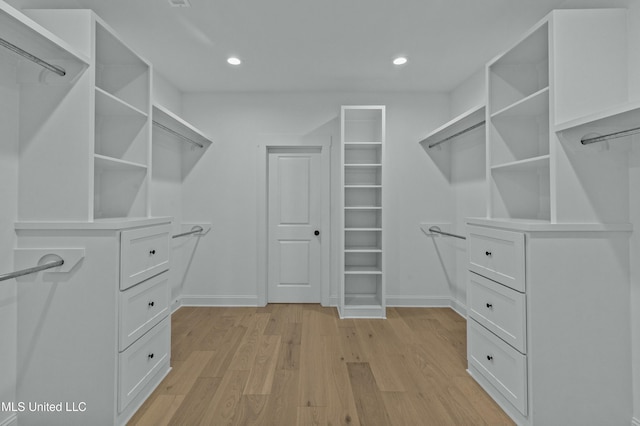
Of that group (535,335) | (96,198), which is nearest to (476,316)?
(535,335)

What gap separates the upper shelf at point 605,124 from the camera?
4.56ft

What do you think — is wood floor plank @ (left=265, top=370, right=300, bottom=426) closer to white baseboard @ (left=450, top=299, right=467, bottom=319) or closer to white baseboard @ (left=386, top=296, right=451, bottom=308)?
white baseboard @ (left=386, top=296, right=451, bottom=308)

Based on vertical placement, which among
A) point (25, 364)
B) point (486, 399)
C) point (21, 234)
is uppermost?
point (21, 234)

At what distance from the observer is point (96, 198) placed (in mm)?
2248

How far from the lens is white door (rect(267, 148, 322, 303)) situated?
399 centimetres

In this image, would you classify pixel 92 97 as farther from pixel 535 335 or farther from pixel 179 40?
pixel 535 335

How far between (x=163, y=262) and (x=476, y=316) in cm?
225

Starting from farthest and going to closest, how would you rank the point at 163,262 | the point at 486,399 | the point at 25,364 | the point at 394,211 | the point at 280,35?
the point at 394,211 → the point at 280,35 → the point at 163,262 → the point at 486,399 → the point at 25,364

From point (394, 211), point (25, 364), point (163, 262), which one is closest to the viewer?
point (25, 364)

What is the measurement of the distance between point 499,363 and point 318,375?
1.19 m

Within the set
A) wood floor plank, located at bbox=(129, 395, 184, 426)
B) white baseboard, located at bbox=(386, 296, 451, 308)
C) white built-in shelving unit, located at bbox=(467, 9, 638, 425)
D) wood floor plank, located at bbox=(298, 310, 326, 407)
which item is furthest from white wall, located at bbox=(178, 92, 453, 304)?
white built-in shelving unit, located at bbox=(467, 9, 638, 425)

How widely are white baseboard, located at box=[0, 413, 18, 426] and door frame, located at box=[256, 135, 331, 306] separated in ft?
7.73

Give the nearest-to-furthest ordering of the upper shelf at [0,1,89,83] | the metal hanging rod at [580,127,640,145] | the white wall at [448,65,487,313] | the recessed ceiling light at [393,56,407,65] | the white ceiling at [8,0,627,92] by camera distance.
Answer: the upper shelf at [0,1,89,83]
the metal hanging rod at [580,127,640,145]
the white ceiling at [8,0,627,92]
the recessed ceiling light at [393,56,407,65]
the white wall at [448,65,487,313]

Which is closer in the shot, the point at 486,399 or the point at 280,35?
the point at 486,399
